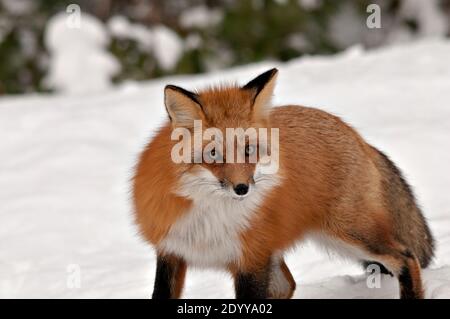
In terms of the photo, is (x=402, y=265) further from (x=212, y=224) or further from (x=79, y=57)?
(x=79, y=57)

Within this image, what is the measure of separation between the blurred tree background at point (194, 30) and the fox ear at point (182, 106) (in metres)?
8.03

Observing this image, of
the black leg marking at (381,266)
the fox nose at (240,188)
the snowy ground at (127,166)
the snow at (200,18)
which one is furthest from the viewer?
the snow at (200,18)

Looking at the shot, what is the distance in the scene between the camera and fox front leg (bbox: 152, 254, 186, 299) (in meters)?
4.07

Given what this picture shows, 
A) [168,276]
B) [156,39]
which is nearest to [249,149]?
[168,276]

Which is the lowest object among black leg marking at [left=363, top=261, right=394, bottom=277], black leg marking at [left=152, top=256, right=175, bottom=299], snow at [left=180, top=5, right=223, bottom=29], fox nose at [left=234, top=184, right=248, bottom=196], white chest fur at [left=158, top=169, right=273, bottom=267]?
black leg marking at [left=363, top=261, right=394, bottom=277]

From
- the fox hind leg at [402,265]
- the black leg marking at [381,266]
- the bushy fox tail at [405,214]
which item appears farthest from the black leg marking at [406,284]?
the black leg marking at [381,266]

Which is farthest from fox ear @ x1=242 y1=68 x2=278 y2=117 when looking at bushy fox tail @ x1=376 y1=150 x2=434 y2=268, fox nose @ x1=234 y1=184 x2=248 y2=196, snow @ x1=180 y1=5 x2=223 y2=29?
snow @ x1=180 y1=5 x2=223 y2=29

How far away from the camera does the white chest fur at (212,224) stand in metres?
3.72

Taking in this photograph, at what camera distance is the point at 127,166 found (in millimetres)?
8195

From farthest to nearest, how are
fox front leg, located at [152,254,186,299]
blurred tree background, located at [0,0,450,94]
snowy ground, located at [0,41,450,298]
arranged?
1. blurred tree background, located at [0,0,450,94]
2. snowy ground, located at [0,41,450,298]
3. fox front leg, located at [152,254,186,299]

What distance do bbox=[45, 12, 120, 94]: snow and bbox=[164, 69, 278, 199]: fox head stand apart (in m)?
6.96

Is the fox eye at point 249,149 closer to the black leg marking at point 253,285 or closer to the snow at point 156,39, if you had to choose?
the black leg marking at point 253,285

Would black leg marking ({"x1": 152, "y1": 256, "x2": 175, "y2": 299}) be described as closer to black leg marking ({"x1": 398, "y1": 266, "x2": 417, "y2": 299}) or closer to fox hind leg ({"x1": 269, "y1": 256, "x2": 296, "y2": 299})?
fox hind leg ({"x1": 269, "y1": 256, "x2": 296, "y2": 299})
